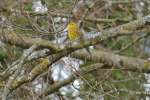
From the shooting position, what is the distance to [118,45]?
8.48 metres

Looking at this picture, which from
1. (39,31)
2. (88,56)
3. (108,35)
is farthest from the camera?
(88,56)

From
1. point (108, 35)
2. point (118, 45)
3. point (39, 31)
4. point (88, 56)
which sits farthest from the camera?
point (118, 45)

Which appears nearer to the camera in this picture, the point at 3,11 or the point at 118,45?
the point at 3,11

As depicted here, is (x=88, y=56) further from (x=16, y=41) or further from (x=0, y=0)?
(x=0, y=0)

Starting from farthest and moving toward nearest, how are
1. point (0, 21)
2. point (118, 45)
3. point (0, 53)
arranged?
point (118, 45) → point (0, 53) → point (0, 21)

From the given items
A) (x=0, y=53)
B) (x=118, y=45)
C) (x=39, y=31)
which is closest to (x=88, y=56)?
(x=39, y=31)

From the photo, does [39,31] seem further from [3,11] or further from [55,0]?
[3,11]

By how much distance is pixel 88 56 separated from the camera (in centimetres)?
567

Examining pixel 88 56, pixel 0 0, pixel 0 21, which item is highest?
pixel 0 0

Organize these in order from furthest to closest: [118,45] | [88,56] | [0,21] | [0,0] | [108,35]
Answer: [118,45] → [88,56] → [0,0] → [0,21] → [108,35]

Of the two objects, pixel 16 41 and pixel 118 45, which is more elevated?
pixel 16 41

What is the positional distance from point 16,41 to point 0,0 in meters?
1.01

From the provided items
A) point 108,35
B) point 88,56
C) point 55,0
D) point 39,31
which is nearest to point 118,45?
point 88,56

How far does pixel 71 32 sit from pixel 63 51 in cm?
197
